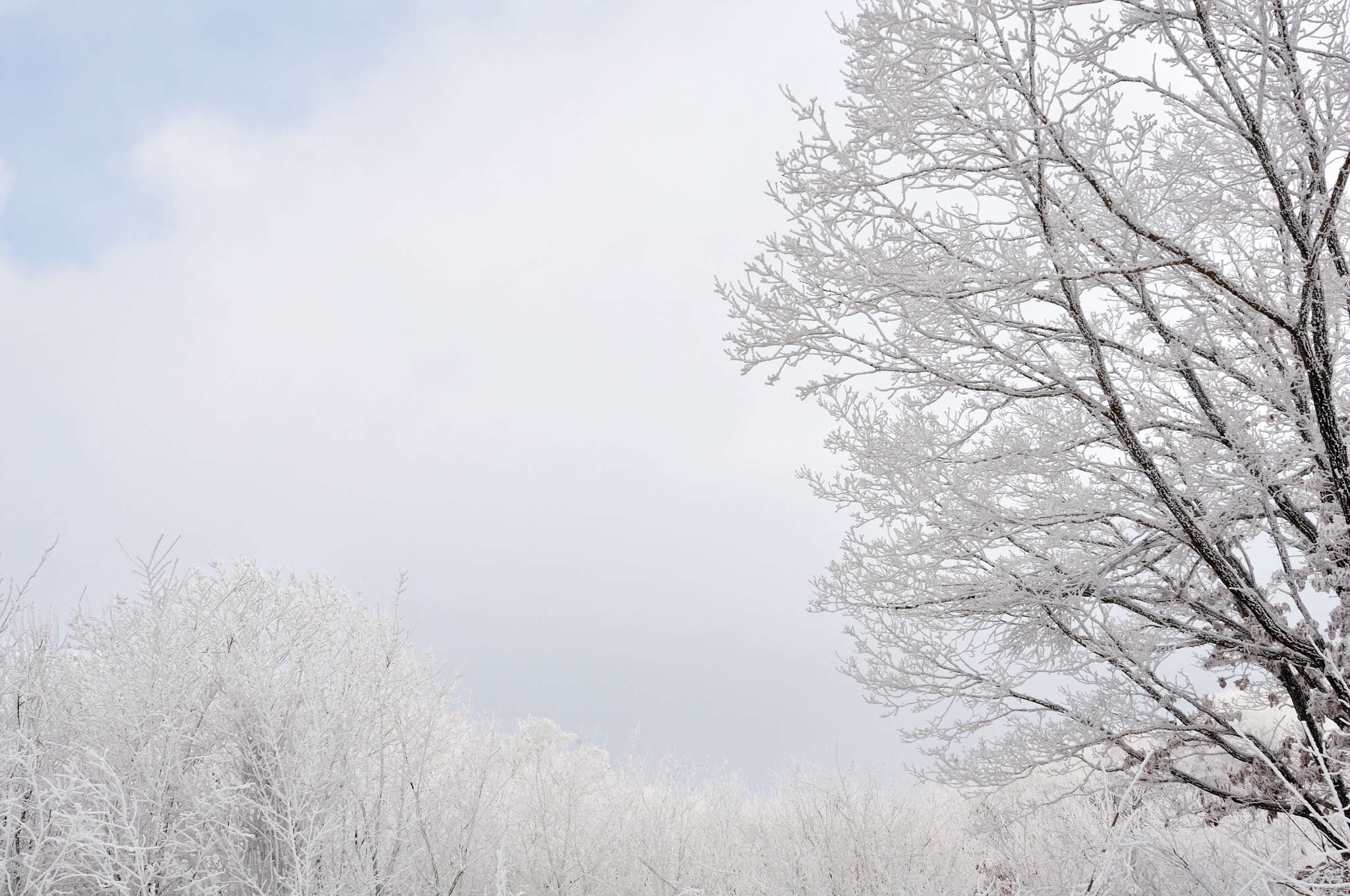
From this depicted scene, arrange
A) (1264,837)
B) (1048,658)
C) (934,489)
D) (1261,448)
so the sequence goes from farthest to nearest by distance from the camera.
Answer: (1264,837) → (1048,658) → (934,489) → (1261,448)

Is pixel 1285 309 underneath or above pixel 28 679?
above

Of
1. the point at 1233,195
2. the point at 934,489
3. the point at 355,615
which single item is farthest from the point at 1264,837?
the point at 355,615

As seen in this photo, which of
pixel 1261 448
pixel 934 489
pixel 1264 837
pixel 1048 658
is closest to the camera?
pixel 1261 448

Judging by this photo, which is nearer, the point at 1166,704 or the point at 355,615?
the point at 1166,704

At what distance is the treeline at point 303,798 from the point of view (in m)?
2.93

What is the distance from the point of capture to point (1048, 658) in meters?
4.03

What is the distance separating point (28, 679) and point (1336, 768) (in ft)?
20.5

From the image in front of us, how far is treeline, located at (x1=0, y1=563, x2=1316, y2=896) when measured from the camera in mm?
2932

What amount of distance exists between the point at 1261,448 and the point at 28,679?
20.1 feet

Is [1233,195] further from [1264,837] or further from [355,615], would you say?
[355,615]

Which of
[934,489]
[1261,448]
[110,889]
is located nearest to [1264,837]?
[1261,448]

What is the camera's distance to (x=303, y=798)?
128 inches

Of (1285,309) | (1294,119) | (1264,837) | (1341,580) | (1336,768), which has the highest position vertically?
(1294,119)

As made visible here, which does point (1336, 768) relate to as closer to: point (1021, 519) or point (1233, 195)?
point (1021, 519)
